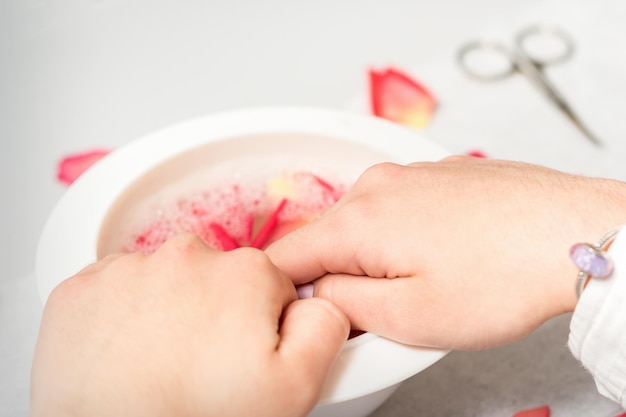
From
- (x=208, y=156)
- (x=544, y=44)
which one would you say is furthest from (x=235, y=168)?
(x=544, y=44)

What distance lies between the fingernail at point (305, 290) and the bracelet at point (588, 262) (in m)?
0.24

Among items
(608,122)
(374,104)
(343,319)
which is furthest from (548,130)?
(343,319)

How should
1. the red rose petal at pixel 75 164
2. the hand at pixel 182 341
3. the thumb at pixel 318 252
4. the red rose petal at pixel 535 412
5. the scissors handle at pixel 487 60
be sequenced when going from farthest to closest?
the scissors handle at pixel 487 60
the red rose petal at pixel 75 164
the red rose petal at pixel 535 412
the thumb at pixel 318 252
the hand at pixel 182 341

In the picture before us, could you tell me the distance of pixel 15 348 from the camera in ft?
2.88

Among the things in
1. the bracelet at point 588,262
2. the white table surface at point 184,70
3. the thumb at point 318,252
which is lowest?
the bracelet at point 588,262

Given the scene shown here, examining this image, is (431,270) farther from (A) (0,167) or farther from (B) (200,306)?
(A) (0,167)

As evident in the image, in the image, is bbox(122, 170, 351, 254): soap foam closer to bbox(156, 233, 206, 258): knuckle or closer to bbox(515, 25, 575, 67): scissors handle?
bbox(156, 233, 206, 258): knuckle

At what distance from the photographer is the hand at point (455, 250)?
600 mm

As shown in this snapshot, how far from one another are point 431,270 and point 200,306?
0.20 metres

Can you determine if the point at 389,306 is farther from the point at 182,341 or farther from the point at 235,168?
the point at 235,168

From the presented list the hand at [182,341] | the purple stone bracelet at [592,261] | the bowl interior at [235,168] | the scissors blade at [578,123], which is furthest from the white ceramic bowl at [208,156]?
the scissors blade at [578,123]

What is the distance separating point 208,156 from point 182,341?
13.1 inches

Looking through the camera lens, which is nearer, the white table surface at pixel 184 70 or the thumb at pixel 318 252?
the thumb at pixel 318 252

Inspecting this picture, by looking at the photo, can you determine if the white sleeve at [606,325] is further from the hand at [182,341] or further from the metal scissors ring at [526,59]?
the metal scissors ring at [526,59]
